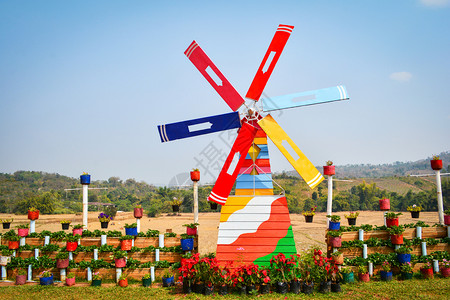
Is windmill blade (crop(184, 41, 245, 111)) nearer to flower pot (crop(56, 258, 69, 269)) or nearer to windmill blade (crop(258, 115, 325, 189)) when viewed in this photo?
windmill blade (crop(258, 115, 325, 189))

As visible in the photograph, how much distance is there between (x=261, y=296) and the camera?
7652mm

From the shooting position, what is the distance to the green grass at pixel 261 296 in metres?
7.59

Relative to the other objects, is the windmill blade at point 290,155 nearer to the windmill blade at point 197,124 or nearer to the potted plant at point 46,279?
the windmill blade at point 197,124

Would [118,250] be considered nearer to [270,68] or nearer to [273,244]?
[273,244]

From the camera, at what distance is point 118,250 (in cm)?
906

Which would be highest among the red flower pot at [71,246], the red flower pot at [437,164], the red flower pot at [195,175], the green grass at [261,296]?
the red flower pot at [437,164]

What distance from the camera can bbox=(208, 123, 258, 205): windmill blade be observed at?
340 inches

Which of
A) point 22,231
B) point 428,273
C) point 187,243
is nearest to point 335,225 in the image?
point 428,273

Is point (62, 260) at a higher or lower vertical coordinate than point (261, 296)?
higher

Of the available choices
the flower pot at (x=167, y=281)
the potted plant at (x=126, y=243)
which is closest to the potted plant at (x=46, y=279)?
the potted plant at (x=126, y=243)

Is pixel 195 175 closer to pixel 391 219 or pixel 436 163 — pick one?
pixel 391 219

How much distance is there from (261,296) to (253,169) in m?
3.37

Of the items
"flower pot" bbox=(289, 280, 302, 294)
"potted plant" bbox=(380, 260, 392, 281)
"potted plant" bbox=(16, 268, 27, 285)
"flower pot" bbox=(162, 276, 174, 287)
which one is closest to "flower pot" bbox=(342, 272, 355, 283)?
"potted plant" bbox=(380, 260, 392, 281)

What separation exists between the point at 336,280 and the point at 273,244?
1.78 meters
